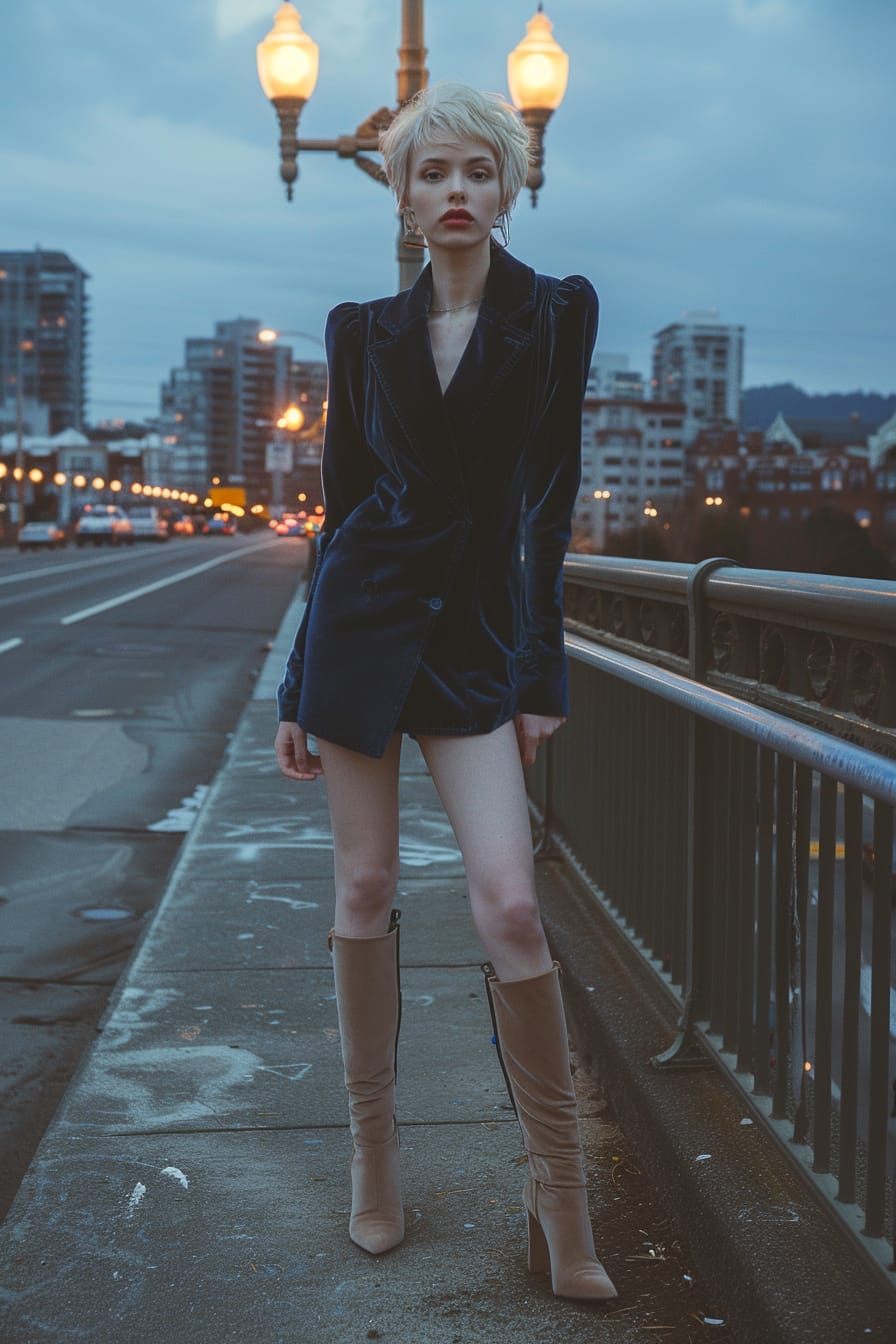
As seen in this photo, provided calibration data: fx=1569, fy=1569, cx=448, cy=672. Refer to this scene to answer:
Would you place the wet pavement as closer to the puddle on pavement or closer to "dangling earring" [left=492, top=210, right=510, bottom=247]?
the puddle on pavement

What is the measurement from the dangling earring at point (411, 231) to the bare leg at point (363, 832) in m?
0.87

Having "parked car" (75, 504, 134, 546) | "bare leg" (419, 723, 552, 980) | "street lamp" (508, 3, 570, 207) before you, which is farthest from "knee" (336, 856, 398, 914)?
"parked car" (75, 504, 134, 546)

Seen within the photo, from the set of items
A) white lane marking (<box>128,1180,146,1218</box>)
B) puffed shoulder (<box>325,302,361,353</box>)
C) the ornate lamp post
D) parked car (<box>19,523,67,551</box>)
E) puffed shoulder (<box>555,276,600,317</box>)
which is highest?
the ornate lamp post

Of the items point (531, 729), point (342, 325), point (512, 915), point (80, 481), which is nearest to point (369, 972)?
point (512, 915)

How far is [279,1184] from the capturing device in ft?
10.3

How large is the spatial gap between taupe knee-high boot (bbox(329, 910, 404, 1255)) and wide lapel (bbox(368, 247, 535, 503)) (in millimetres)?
851

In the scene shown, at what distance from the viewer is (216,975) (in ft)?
14.9

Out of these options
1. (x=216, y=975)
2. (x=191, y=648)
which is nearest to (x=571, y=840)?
(x=216, y=975)

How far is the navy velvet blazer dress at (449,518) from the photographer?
257 centimetres

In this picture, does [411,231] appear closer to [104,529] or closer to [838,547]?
[104,529]

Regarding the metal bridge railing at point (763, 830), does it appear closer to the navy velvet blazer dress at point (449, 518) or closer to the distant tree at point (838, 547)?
the navy velvet blazer dress at point (449, 518)

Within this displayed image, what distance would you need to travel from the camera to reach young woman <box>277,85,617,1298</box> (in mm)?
2564

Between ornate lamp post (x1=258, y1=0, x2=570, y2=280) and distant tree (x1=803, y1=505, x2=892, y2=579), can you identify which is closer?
ornate lamp post (x1=258, y1=0, x2=570, y2=280)

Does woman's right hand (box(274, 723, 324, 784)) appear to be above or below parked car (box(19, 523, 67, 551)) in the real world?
below
